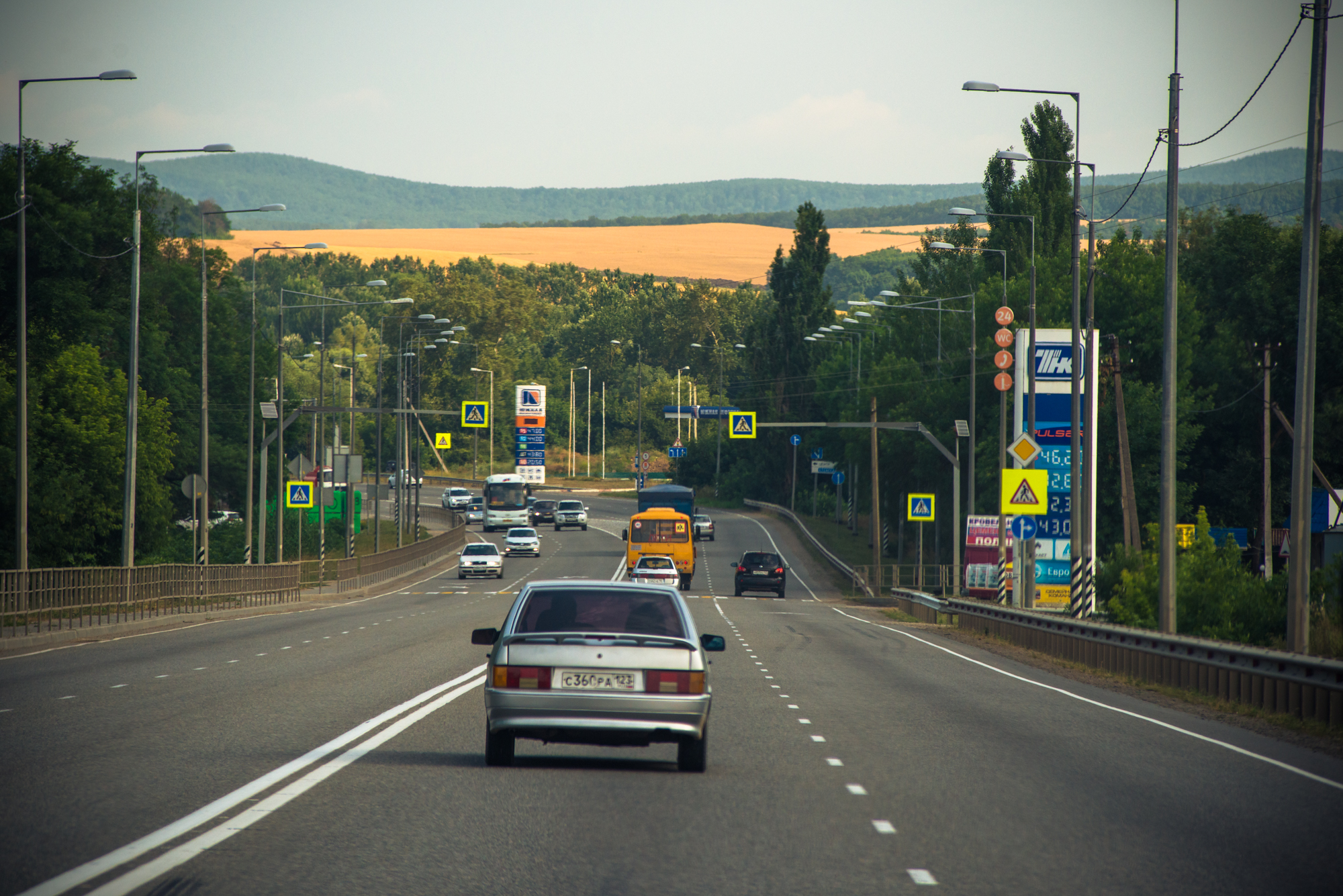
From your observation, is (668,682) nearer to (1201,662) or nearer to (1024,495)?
(1201,662)

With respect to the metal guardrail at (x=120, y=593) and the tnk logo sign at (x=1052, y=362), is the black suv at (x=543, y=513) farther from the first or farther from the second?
the tnk logo sign at (x=1052, y=362)

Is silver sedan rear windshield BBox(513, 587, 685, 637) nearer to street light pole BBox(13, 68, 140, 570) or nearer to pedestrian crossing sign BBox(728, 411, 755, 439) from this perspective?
street light pole BBox(13, 68, 140, 570)

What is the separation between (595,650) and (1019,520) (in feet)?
90.1

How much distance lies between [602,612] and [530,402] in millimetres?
90916

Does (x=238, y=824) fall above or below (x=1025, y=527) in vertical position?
below

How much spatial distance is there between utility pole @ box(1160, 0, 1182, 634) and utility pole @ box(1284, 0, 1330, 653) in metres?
4.15

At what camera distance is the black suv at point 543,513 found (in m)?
100

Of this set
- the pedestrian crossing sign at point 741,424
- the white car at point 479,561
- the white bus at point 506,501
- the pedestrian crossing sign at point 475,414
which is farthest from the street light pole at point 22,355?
the white bus at point 506,501

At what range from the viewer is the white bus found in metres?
93.4

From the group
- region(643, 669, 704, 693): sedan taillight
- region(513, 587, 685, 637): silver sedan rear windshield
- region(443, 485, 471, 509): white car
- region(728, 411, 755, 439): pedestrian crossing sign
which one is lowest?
region(443, 485, 471, 509): white car

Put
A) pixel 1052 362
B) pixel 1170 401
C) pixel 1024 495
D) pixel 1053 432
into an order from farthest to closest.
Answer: pixel 1053 432 < pixel 1052 362 < pixel 1024 495 < pixel 1170 401

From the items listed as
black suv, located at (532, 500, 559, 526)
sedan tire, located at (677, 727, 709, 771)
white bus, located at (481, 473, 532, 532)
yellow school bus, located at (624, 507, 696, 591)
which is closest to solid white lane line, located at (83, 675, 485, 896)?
sedan tire, located at (677, 727, 709, 771)

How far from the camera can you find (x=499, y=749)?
11.5 m

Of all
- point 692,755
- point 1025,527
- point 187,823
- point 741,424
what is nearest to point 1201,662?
point 692,755
